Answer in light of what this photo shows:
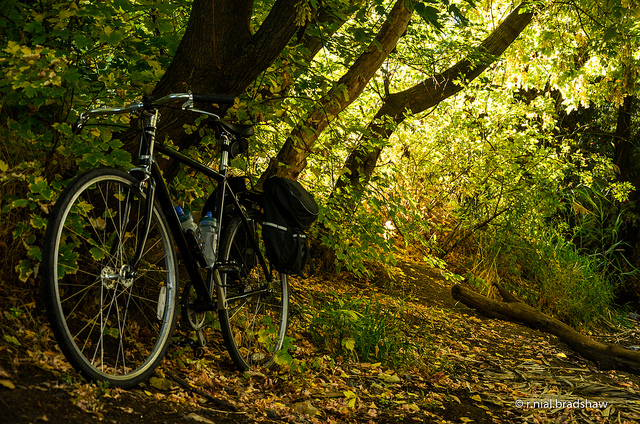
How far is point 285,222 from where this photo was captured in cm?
364

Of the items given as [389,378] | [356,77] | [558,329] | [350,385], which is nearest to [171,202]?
[350,385]

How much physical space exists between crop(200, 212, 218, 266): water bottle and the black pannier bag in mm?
330

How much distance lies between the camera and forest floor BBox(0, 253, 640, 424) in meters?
2.39

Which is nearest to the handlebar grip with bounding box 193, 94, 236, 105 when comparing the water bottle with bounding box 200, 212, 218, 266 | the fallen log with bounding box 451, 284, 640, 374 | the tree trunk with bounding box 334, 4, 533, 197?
the water bottle with bounding box 200, 212, 218, 266

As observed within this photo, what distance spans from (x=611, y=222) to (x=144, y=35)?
8.60m

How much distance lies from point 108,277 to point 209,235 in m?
0.89

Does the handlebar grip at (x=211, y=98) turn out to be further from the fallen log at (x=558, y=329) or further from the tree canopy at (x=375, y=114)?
the fallen log at (x=558, y=329)

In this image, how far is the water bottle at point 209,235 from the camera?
11.0ft

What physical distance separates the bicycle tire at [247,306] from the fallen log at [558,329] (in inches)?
125

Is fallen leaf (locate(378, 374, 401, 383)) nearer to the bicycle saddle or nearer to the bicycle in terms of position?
the bicycle

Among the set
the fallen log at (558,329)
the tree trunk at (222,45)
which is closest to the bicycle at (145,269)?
the tree trunk at (222,45)

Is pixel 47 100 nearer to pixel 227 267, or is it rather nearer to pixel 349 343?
pixel 227 267

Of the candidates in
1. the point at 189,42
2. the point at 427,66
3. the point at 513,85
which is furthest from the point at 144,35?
the point at 513,85

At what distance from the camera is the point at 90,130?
2.92 m
